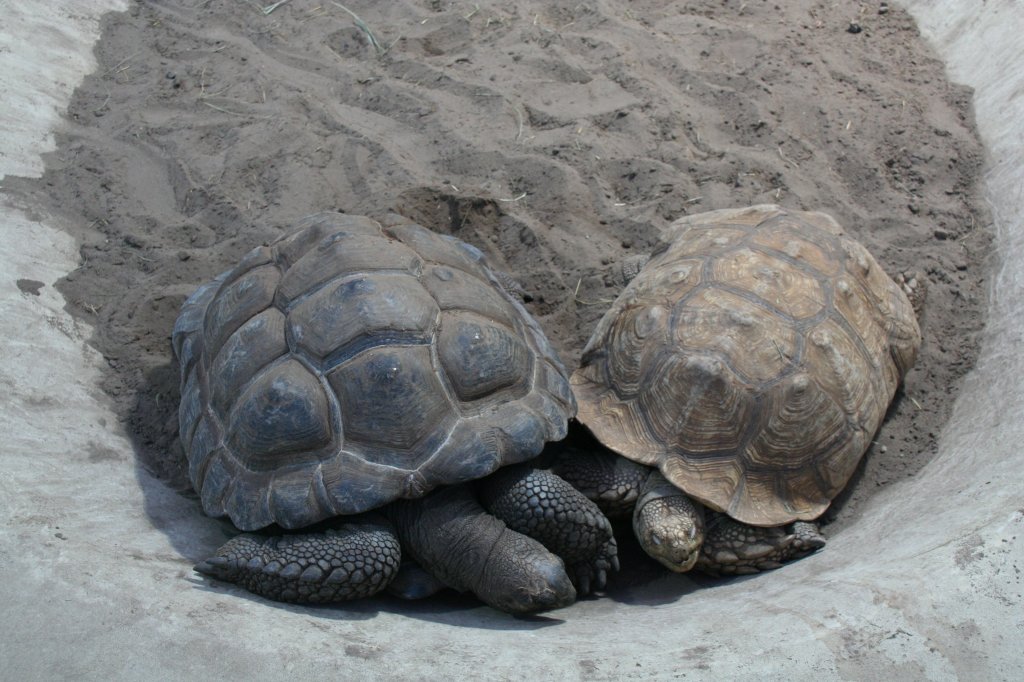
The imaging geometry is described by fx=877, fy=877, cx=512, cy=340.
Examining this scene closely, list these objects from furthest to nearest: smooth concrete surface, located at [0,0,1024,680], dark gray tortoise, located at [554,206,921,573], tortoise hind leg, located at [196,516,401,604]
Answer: dark gray tortoise, located at [554,206,921,573]
tortoise hind leg, located at [196,516,401,604]
smooth concrete surface, located at [0,0,1024,680]

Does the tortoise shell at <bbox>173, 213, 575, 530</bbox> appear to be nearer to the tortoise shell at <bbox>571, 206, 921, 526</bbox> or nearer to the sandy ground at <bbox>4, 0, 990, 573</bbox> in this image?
the tortoise shell at <bbox>571, 206, 921, 526</bbox>

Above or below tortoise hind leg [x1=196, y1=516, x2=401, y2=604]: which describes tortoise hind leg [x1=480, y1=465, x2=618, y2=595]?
above

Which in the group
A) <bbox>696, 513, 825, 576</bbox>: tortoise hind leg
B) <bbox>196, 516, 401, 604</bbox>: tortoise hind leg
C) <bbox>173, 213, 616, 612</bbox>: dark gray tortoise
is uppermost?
<bbox>696, 513, 825, 576</bbox>: tortoise hind leg

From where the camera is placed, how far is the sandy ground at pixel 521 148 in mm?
3881

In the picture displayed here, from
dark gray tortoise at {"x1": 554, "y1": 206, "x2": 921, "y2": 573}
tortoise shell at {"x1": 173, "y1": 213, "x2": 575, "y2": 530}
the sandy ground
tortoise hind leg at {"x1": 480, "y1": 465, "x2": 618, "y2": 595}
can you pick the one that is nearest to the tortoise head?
dark gray tortoise at {"x1": 554, "y1": 206, "x2": 921, "y2": 573}

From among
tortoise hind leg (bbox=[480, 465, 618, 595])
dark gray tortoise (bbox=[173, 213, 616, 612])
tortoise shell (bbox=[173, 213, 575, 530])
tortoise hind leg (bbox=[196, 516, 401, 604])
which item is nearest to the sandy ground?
tortoise shell (bbox=[173, 213, 575, 530])

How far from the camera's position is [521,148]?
4.68 meters

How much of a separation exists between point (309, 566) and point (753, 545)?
1473 millimetres

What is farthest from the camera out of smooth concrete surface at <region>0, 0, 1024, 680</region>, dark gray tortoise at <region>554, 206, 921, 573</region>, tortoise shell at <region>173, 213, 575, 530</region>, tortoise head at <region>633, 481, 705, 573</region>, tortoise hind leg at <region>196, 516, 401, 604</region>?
dark gray tortoise at <region>554, 206, 921, 573</region>

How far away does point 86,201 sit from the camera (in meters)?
4.25

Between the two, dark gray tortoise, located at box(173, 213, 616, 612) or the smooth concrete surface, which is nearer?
the smooth concrete surface

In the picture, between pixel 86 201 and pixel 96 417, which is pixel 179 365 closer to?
pixel 96 417

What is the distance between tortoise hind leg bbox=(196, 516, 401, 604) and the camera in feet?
8.72

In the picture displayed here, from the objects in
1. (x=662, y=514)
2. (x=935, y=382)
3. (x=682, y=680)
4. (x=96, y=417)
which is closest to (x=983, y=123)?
(x=935, y=382)
